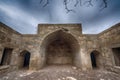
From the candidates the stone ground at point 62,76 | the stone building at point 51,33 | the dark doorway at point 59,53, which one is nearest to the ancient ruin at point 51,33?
the stone building at point 51,33

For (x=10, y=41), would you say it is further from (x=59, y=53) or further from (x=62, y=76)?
(x=59, y=53)

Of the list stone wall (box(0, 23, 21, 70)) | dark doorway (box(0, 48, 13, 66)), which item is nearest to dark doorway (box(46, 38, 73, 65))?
stone wall (box(0, 23, 21, 70))

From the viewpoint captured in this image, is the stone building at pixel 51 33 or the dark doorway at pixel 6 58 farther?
the dark doorway at pixel 6 58

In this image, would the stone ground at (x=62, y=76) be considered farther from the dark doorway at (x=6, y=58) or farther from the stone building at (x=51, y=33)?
the dark doorway at (x=6, y=58)

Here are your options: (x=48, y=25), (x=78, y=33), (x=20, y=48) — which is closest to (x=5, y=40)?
(x=20, y=48)

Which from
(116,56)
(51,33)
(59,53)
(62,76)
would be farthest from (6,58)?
(116,56)

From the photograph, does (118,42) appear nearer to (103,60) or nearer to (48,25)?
(103,60)

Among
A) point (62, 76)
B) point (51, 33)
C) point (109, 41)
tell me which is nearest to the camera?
point (62, 76)

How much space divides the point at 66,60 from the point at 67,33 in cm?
467

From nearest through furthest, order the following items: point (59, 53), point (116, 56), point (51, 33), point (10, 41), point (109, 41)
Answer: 1. point (116, 56)
2. point (10, 41)
3. point (109, 41)
4. point (51, 33)
5. point (59, 53)

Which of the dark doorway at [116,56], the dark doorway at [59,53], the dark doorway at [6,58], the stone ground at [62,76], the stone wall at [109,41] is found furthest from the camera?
the dark doorway at [59,53]

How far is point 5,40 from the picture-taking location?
4918 mm

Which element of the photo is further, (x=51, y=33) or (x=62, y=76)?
(x=51, y=33)

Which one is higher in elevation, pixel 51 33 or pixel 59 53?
pixel 51 33
